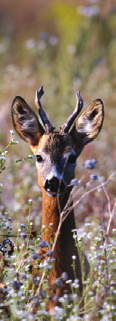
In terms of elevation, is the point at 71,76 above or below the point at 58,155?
above

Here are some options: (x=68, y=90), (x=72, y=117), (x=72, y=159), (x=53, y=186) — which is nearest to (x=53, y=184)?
(x=53, y=186)

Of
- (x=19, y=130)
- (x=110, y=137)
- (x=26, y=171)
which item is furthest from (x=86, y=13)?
(x=19, y=130)

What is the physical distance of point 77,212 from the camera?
334 inches

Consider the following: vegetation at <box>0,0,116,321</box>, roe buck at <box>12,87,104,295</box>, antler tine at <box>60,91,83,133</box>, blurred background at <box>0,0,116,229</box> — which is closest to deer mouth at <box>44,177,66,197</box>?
roe buck at <box>12,87,104,295</box>

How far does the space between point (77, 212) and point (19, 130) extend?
106 inches

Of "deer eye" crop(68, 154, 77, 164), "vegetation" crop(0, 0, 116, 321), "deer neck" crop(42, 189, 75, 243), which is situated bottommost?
"deer neck" crop(42, 189, 75, 243)

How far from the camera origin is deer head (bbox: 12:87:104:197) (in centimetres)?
551

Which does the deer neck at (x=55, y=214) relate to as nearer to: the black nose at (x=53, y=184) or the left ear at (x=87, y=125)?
the black nose at (x=53, y=184)

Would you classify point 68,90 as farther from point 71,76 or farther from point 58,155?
point 58,155

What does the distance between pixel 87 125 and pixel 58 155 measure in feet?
1.95

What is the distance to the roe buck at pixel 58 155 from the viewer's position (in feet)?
17.4

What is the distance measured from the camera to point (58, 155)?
557 centimetres

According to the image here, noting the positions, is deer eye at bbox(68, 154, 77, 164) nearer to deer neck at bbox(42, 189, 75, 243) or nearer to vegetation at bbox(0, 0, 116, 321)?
deer neck at bbox(42, 189, 75, 243)

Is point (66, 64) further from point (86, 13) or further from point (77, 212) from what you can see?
point (77, 212)
